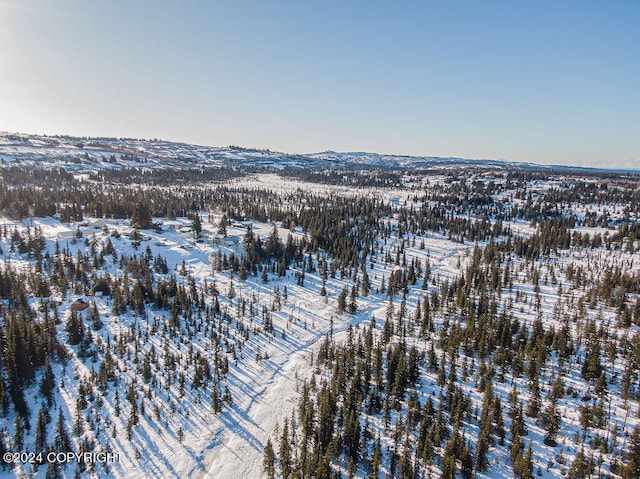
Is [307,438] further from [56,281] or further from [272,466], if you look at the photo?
[56,281]

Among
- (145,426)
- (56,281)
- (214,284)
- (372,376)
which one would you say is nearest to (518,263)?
(372,376)

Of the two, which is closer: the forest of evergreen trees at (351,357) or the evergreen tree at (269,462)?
the evergreen tree at (269,462)

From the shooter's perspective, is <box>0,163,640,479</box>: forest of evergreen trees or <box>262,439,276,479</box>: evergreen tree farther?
<box>0,163,640,479</box>: forest of evergreen trees

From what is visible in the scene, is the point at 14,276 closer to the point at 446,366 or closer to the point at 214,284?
the point at 214,284

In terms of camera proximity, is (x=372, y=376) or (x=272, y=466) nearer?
(x=272, y=466)

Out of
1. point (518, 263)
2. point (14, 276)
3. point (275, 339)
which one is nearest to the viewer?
point (275, 339)

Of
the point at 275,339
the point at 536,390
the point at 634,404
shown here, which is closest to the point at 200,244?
the point at 275,339

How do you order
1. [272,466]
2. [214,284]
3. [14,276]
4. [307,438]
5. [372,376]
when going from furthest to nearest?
[214,284] < [14,276] < [372,376] < [307,438] < [272,466]

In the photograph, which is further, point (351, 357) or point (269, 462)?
point (351, 357)

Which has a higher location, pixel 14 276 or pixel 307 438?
pixel 14 276

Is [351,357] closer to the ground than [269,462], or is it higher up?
higher up
